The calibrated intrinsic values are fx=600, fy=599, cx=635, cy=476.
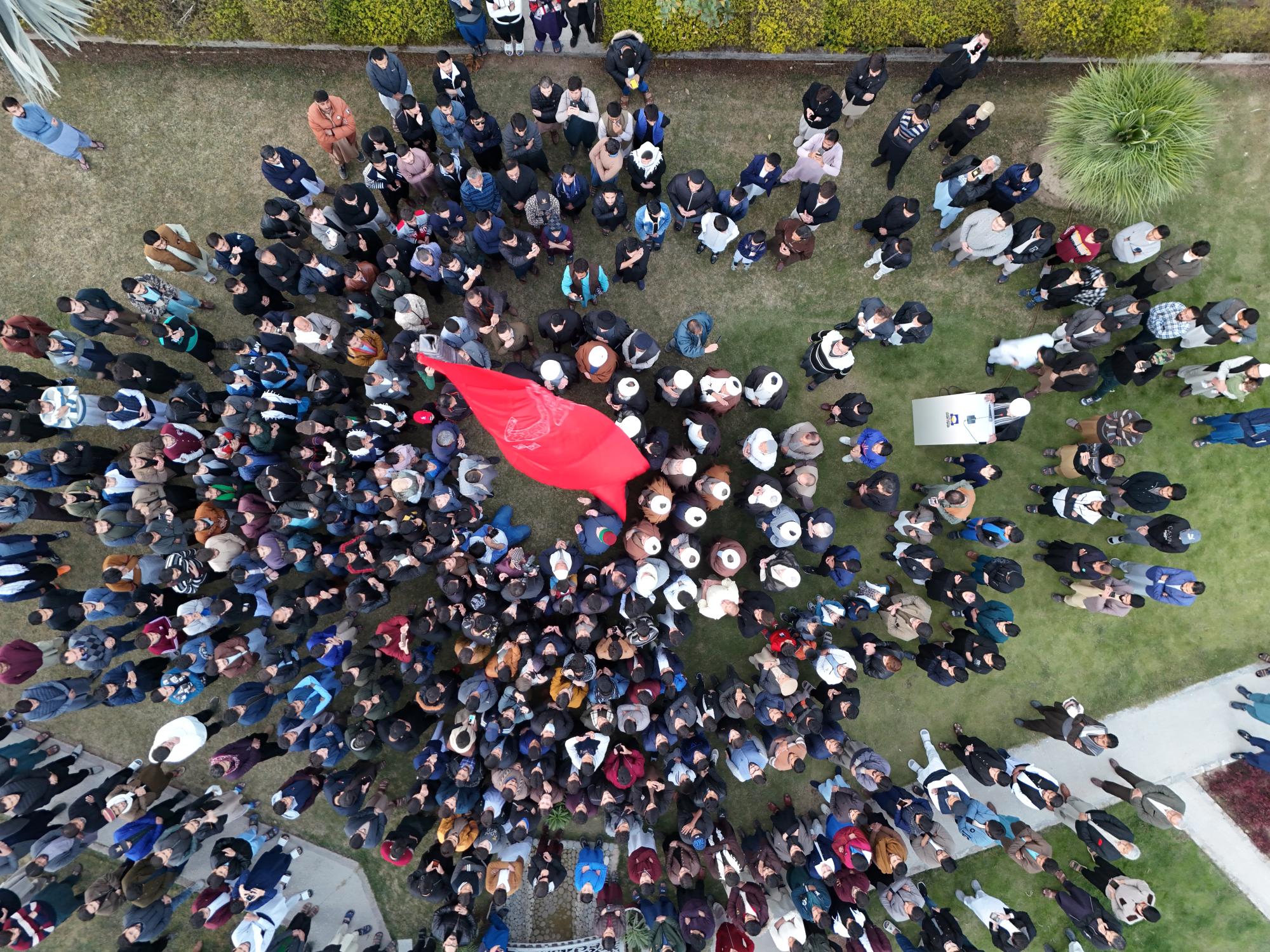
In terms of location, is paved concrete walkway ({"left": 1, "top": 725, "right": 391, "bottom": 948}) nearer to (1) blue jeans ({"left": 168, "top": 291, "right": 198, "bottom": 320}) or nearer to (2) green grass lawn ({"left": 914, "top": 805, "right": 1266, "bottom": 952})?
(1) blue jeans ({"left": 168, "top": 291, "right": 198, "bottom": 320})

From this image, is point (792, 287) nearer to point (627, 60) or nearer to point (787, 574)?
point (627, 60)

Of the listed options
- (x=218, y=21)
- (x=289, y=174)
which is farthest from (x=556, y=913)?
(x=218, y=21)

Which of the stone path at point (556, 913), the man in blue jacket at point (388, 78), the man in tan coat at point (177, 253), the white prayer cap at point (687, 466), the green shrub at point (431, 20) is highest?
the green shrub at point (431, 20)

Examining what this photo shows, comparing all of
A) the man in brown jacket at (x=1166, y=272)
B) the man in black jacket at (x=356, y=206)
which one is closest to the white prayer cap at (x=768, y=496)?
the man in brown jacket at (x=1166, y=272)

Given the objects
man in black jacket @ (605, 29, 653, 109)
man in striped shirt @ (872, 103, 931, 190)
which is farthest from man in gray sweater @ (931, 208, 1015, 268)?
man in black jacket @ (605, 29, 653, 109)

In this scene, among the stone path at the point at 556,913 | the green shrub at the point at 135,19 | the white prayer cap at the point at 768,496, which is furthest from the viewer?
the stone path at the point at 556,913

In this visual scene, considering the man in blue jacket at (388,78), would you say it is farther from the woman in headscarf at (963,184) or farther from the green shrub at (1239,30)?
the green shrub at (1239,30)
